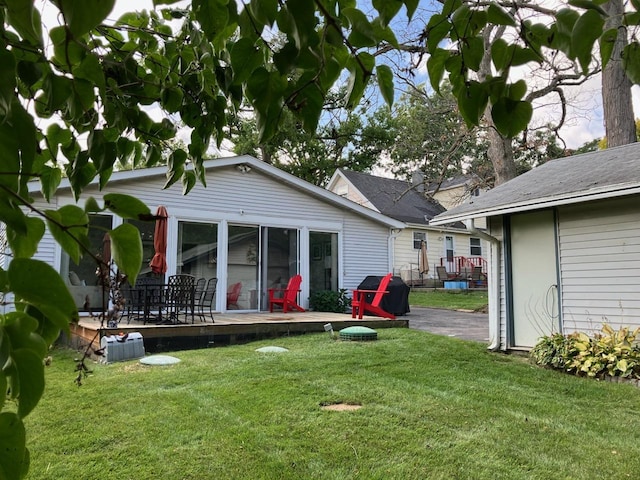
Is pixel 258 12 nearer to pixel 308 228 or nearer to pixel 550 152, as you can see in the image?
pixel 308 228

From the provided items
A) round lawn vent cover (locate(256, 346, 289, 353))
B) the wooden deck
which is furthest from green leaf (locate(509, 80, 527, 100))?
the wooden deck

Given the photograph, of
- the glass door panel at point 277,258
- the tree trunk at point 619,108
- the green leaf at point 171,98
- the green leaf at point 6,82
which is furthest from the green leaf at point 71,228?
the tree trunk at point 619,108

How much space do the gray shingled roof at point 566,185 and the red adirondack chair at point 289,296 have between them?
3.91 m

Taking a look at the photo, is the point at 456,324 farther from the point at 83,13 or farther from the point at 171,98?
the point at 83,13

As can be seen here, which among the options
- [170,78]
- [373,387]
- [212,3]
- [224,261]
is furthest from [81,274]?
[212,3]

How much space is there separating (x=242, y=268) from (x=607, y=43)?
33.9 ft

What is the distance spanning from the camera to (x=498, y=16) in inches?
30.0

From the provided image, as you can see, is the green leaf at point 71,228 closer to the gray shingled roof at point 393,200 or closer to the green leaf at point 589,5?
the green leaf at point 589,5

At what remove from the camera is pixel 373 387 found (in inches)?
177

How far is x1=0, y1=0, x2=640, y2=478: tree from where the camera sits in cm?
44

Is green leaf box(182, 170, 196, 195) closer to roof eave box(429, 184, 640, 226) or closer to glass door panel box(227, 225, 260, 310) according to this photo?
roof eave box(429, 184, 640, 226)

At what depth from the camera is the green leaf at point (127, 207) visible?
0.54 meters

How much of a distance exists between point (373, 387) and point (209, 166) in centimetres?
736

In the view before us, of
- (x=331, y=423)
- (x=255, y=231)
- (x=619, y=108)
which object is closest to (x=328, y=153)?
(x=255, y=231)
